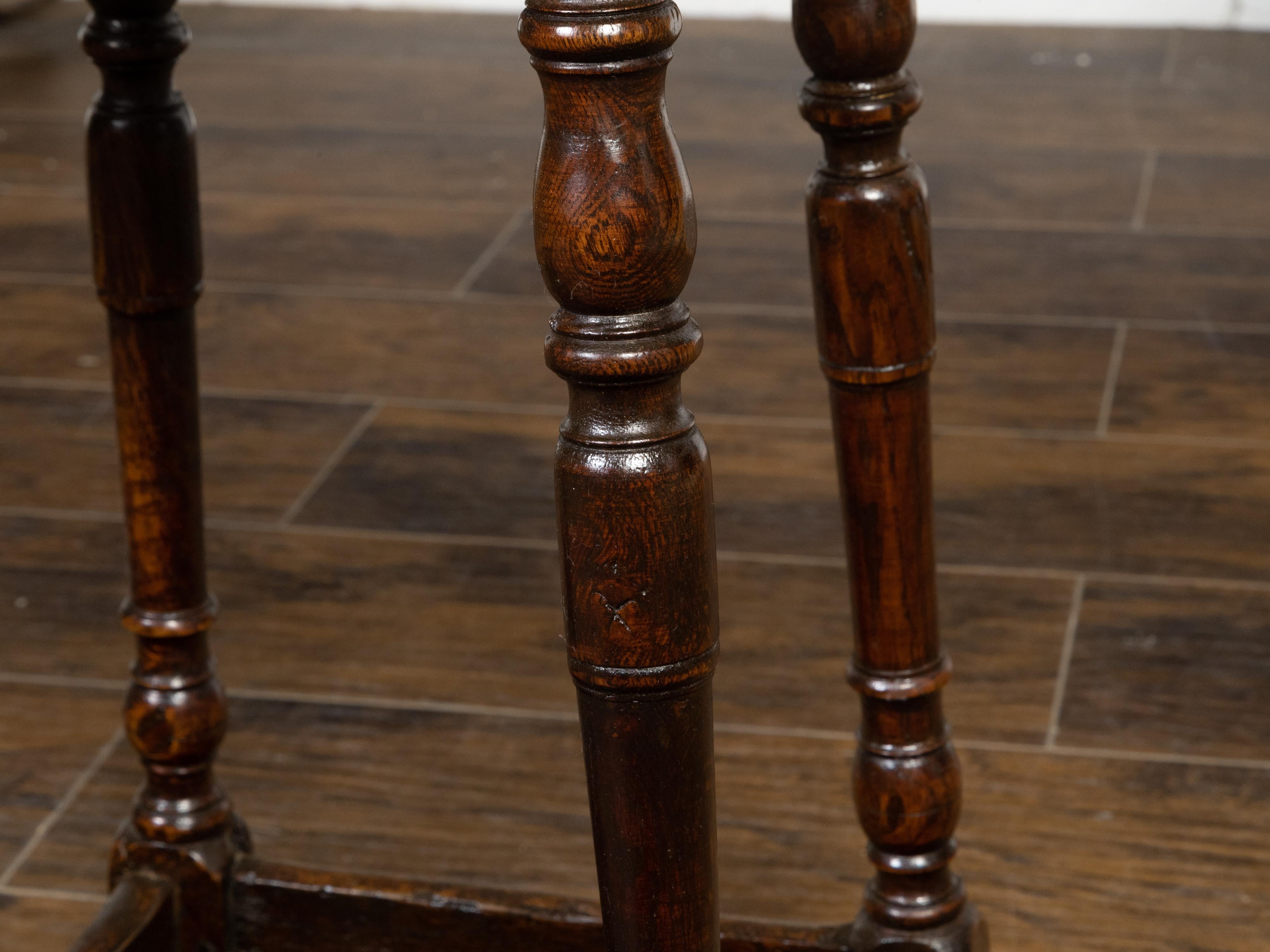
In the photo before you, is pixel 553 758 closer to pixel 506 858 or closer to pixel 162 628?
pixel 506 858

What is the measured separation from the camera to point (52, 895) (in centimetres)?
91

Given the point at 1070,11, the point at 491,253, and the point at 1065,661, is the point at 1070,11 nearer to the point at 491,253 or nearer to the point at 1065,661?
the point at 491,253

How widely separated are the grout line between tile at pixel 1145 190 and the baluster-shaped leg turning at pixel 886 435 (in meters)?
1.20

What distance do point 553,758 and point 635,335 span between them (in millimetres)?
600

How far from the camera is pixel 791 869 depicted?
2.99ft

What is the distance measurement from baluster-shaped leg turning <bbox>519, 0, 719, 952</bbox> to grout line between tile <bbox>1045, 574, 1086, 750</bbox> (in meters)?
0.54

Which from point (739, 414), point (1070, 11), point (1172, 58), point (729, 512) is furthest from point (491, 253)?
point (1070, 11)

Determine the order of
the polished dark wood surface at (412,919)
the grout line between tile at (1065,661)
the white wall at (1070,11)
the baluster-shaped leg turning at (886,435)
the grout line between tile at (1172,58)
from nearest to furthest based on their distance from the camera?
the baluster-shaped leg turning at (886,435) → the polished dark wood surface at (412,919) → the grout line between tile at (1065,661) → the grout line between tile at (1172,58) → the white wall at (1070,11)

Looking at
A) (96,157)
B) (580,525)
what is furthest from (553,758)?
(580,525)

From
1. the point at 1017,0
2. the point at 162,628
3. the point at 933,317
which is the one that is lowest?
the point at 1017,0

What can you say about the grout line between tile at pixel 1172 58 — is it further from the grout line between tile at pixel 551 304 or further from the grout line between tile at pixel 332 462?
the grout line between tile at pixel 332 462

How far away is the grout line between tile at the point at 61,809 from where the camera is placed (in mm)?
932

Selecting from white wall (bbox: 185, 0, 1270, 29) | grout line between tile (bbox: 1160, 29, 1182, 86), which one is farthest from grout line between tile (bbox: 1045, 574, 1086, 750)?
white wall (bbox: 185, 0, 1270, 29)

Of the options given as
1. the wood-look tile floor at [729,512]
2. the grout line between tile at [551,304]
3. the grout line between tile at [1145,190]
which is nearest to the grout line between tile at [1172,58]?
the wood-look tile floor at [729,512]
